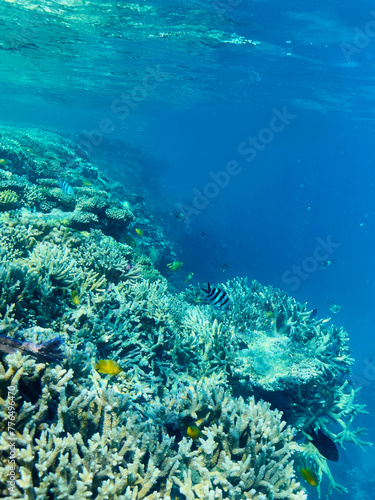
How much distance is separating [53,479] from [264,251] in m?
43.5

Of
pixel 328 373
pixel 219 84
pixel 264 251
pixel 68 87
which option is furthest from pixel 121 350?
pixel 68 87

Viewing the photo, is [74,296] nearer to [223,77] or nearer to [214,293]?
[214,293]

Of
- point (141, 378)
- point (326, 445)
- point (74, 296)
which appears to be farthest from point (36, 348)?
point (326, 445)

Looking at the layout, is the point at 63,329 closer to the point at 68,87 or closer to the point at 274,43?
the point at 274,43

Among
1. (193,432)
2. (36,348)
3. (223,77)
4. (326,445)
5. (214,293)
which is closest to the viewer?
(36,348)

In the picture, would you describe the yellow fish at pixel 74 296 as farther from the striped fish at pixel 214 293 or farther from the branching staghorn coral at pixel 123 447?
the striped fish at pixel 214 293

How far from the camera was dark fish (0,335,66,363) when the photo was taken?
3.18m

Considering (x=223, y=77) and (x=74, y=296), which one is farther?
(x=223, y=77)

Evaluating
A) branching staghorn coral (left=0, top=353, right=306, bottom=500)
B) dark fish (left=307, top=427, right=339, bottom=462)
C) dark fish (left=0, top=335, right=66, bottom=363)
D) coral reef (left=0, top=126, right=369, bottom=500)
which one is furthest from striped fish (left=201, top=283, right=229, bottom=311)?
dark fish (left=0, top=335, right=66, bottom=363)

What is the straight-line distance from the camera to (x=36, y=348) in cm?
329

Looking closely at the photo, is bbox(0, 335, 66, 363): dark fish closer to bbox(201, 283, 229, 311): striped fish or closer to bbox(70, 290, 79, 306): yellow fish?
bbox(70, 290, 79, 306): yellow fish

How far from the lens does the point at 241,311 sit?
7469 mm

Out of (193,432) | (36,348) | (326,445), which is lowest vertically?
(326,445)

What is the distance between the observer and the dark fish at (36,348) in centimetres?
318
